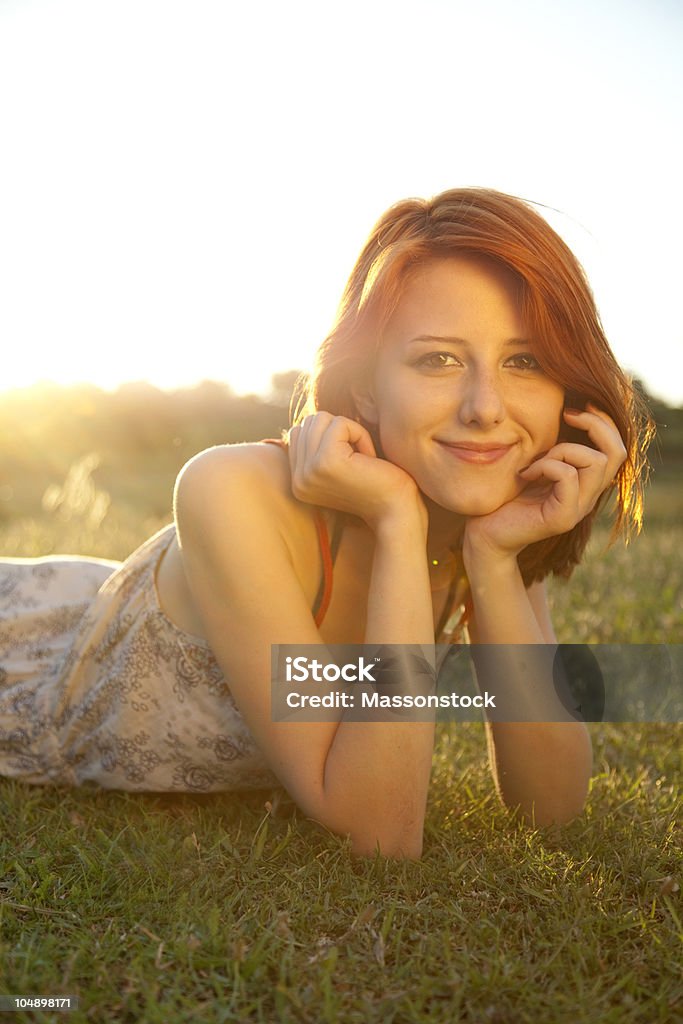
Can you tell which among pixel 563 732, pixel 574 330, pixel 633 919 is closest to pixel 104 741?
pixel 563 732

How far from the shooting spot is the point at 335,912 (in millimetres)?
2094

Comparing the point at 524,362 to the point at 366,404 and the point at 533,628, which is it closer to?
the point at 366,404

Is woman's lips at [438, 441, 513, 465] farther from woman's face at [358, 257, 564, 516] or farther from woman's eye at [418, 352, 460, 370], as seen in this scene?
woman's eye at [418, 352, 460, 370]

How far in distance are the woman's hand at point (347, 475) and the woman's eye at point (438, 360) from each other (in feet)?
0.87

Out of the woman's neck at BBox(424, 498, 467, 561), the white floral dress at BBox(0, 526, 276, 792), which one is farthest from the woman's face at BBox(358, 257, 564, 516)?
the white floral dress at BBox(0, 526, 276, 792)

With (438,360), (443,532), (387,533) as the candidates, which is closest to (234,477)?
(387,533)

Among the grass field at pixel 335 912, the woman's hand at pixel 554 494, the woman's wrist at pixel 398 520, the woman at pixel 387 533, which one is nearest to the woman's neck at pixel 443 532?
the woman at pixel 387 533

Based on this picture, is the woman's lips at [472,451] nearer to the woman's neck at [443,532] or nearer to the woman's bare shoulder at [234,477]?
the woman's neck at [443,532]

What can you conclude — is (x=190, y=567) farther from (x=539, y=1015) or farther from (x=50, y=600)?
(x=539, y=1015)

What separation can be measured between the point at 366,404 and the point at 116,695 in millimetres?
1217

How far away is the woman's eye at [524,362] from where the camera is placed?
2604mm

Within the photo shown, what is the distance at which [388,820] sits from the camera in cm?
235

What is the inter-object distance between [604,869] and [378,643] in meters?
0.82

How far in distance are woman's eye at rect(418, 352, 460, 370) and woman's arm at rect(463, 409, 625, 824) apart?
1.34 ft
